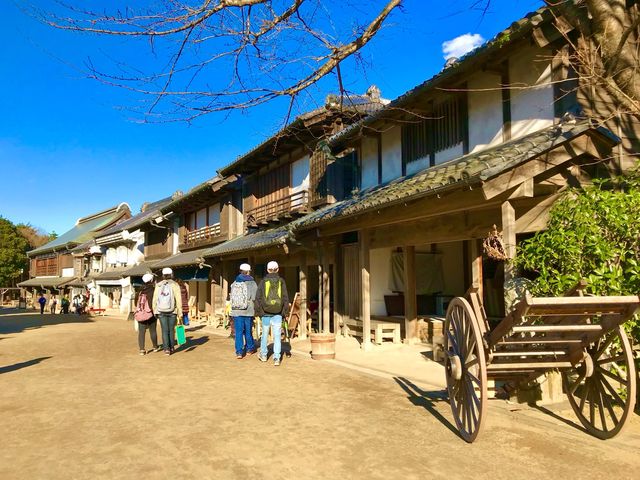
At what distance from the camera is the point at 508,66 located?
25.6 ft

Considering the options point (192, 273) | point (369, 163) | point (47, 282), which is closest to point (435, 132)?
point (369, 163)

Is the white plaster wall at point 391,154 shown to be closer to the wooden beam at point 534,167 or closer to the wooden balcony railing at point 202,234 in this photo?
the wooden beam at point 534,167

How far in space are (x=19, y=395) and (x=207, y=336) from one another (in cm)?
773

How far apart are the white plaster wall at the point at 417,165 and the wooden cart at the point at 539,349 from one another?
5.53 m

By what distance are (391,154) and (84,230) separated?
41693 millimetres

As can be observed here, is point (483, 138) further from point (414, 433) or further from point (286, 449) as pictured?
point (286, 449)

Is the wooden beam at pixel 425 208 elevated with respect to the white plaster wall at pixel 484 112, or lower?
lower

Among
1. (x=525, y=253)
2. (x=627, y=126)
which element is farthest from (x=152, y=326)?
(x=627, y=126)

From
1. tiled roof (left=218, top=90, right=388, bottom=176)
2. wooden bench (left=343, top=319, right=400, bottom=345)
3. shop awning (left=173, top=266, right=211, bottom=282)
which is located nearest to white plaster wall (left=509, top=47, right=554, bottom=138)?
tiled roof (left=218, top=90, right=388, bottom=176)

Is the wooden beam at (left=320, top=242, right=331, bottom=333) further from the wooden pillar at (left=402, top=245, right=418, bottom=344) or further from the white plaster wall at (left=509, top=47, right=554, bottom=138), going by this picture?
the white plaster wall at (left=509, top=47, right=554, bottom=138)

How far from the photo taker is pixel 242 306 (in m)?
8.73

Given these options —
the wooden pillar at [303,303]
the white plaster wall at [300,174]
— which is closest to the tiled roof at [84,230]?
the white plaster wall at [300,174]

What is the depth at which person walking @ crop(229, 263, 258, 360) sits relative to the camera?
8.72 metres

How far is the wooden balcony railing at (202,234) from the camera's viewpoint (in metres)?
21.1
